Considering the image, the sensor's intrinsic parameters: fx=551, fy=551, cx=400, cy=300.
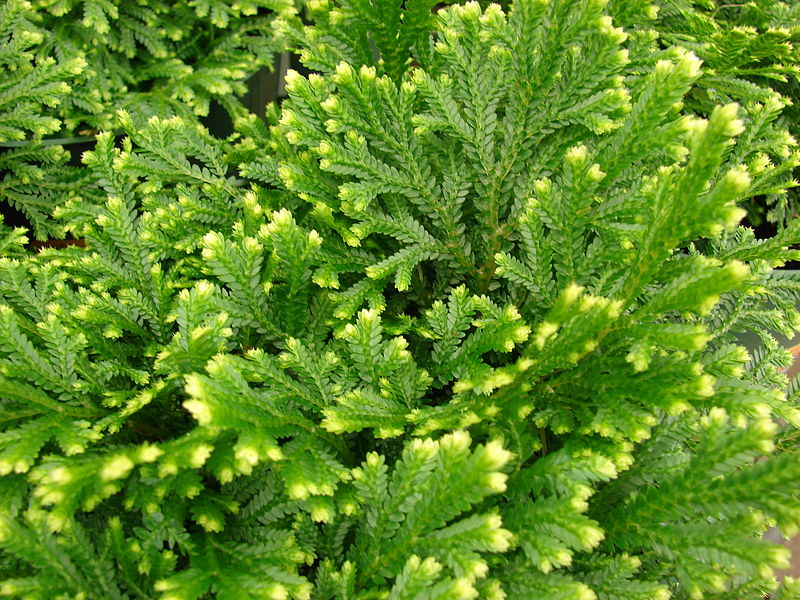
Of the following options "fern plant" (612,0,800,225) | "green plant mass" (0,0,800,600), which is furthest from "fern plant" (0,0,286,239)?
"fern plant" (612,0,800,225)

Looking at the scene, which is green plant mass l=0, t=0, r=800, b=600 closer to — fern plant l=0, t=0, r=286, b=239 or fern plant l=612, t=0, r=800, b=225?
fern plant l=612, t=0, r=800, b=225

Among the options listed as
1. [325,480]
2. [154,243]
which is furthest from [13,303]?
[325,480]

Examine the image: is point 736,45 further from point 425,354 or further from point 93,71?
point 93,71

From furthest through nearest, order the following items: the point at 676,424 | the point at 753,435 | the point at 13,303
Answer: the point at 13,303 < the point at 676,424 < the point at 753,435

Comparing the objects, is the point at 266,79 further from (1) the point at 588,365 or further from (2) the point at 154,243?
(1) the point at 588,365

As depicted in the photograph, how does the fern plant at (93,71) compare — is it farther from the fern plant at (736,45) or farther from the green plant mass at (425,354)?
the fern plant at (736,45)

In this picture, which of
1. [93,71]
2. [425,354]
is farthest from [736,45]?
[93,71]

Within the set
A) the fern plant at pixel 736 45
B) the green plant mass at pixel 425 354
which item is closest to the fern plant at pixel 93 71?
the green plant mass at pixel 425 354

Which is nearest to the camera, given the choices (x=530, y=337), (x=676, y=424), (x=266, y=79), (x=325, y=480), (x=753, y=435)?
(x=753, y=435)
